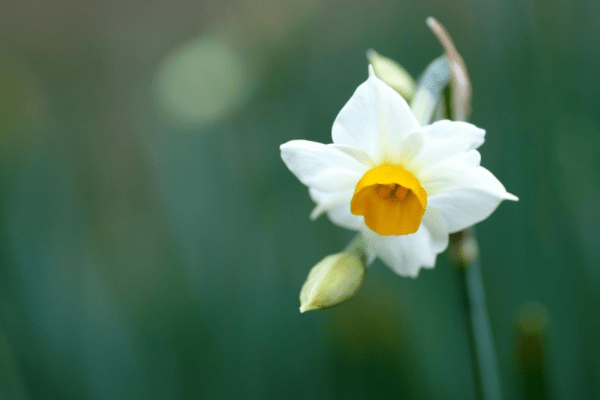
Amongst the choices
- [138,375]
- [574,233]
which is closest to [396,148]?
[574,233]

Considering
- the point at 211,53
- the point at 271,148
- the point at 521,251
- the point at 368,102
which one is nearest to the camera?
the point at 368,102

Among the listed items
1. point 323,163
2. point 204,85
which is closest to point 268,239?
point 204,85

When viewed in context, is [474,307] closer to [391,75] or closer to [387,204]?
[387,204]

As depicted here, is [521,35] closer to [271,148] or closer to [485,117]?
[485,117]

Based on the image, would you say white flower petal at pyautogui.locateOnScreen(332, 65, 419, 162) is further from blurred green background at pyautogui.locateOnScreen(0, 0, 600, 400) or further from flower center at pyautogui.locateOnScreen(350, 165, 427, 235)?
blurred green background at pyautogui.locateOnScreen(0, 0, 600, 400)

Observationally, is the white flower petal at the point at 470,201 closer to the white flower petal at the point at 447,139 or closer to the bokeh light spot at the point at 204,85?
the white flower petal at the point at 447,139

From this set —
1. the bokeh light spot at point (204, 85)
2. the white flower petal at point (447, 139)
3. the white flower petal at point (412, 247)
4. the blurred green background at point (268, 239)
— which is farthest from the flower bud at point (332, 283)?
the bokeh light spot at point (204, 85)
